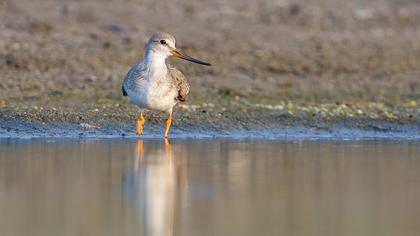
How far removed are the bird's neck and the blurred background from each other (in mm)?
1525

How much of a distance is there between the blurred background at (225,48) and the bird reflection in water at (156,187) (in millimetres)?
3087

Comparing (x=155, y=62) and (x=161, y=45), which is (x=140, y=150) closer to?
(x=155, y=62)

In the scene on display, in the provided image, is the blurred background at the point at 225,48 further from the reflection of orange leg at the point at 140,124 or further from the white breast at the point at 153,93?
the white breast at the point at 153,93

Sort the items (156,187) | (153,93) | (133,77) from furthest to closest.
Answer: (133,77)
(153,93)
(156,187)

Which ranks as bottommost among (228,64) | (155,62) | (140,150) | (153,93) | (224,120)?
(140,150)

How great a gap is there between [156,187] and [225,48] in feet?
25.1

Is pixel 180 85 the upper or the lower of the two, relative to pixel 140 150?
upper

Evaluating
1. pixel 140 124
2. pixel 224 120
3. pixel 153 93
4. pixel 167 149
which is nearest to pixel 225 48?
pixel 224 120

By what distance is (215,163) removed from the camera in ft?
31.7

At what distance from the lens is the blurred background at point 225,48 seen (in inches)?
549

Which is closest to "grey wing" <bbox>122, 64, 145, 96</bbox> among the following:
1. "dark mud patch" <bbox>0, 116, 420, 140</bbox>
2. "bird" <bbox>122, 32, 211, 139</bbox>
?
"bird" <bbox>122, 32, 211, 139</bbox>

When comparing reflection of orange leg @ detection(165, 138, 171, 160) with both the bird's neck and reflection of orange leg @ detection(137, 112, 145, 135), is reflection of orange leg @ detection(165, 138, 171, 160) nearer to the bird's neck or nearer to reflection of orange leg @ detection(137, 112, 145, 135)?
reflection of orange leg @ detection(137, 112, 145, 135)

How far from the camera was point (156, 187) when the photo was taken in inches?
330

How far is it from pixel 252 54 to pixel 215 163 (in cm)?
621
